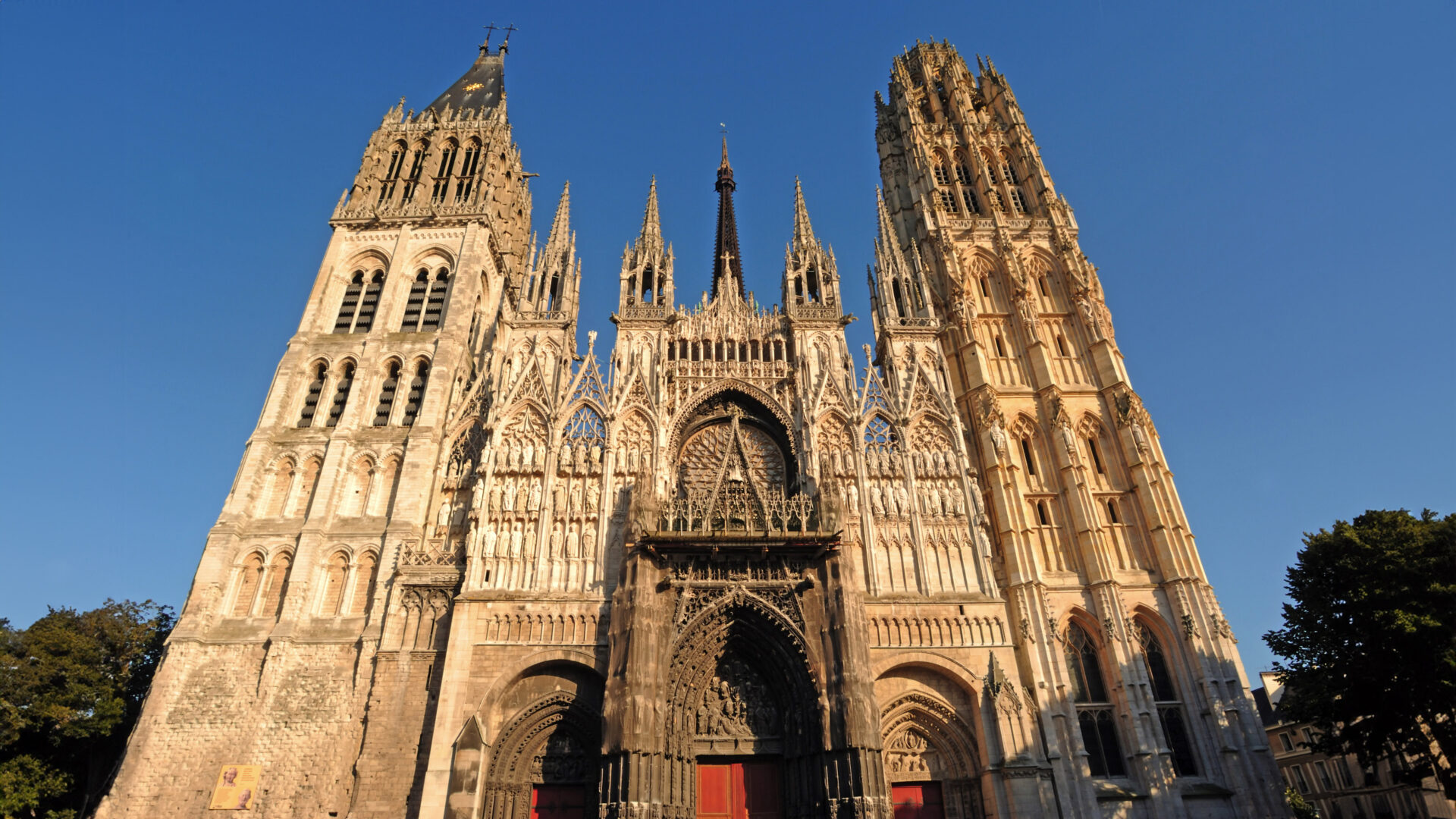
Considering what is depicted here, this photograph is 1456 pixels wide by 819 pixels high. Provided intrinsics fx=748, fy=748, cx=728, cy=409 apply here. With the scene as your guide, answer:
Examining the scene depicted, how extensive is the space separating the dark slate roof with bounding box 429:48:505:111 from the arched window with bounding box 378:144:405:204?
4441 mm

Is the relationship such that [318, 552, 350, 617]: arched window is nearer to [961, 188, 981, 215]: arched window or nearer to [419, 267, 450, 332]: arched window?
[419, 267, 450, 332]: arched window

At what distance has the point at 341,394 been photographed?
27703 mm

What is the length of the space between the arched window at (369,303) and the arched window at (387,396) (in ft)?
7.23

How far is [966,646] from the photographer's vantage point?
21.8 metres

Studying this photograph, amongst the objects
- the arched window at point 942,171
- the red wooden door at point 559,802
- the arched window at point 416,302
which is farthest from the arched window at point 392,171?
the red wooden door at point 559,802

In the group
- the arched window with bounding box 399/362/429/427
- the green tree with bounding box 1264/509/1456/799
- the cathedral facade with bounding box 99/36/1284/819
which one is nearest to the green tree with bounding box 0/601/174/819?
the cathedral facade with bounding box 99/36/1284/819

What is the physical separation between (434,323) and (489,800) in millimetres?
17755

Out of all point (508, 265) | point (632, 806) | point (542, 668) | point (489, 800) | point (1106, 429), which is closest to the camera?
point (632, 806)

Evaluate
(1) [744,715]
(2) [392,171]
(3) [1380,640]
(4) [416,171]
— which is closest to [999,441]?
(3) [1380,640]

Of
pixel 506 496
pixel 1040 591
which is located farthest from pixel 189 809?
pixel 1040 591

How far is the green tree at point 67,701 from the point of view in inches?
958

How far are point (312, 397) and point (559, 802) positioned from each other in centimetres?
1720

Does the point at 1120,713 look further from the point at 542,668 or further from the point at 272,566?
the point at 272,566

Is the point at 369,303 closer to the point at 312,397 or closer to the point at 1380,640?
the point at 312,397
